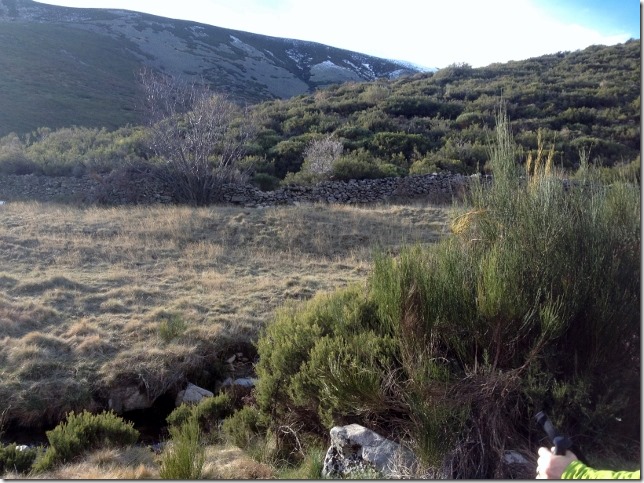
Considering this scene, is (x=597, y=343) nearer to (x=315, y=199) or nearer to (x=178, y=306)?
(x=178, y=306)

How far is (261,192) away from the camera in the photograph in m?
18.2

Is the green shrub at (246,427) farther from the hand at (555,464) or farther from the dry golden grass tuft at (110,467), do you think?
the hand at (555,464)

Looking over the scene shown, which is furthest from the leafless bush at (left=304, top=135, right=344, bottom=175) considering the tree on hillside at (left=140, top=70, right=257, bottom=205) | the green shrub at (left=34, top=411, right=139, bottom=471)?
the green shrub at (left=34, top=411, right=139, bottom=471)

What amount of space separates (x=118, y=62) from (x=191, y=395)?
4630 centimetres

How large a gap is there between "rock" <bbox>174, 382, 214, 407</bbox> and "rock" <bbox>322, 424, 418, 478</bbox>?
2.79 metres

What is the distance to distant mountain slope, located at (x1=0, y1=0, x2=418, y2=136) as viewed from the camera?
109ft

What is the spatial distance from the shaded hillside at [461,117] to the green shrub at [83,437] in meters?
14.8

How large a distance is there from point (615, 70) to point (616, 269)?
106ft

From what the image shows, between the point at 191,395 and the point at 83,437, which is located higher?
the point at 83,437

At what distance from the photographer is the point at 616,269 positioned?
4.30 m

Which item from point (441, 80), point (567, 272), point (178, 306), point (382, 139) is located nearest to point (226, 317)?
point (178, 306)

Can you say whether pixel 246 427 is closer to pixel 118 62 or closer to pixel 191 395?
pixel 191 395

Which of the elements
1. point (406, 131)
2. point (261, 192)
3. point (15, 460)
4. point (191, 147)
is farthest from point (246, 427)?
point (406, 131)

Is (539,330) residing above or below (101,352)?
above
